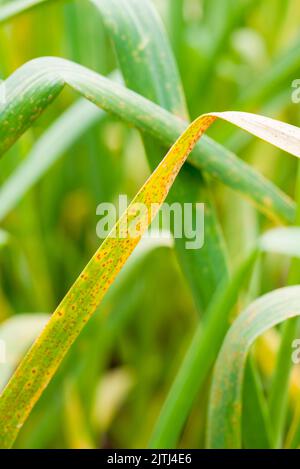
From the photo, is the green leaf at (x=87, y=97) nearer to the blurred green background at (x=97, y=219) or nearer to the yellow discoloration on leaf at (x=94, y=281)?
the yellow discoloration on leaf at (x=94, y=281)

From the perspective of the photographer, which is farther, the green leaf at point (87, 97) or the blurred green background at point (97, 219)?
the blurred green background at point (97, 219)

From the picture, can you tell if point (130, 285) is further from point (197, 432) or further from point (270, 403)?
point (270, 403)

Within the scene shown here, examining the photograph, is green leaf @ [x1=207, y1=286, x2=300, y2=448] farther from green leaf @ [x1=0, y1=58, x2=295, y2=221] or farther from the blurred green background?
the blurred green background

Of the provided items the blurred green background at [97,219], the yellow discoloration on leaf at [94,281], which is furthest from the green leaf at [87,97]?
the blurred green background at [97,219]

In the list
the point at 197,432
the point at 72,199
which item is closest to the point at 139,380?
the point at 197,432

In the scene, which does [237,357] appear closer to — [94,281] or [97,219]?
[94,281]

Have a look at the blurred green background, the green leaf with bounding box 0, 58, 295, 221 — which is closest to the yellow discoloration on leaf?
the green leaf with bounding box 0, 58, 295, 221
